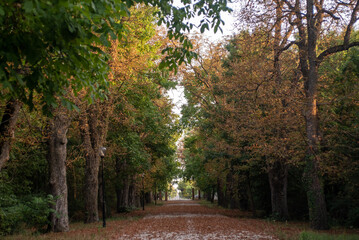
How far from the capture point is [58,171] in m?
13.9

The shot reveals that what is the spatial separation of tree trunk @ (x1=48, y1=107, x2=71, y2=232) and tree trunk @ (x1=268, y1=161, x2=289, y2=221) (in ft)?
41.0

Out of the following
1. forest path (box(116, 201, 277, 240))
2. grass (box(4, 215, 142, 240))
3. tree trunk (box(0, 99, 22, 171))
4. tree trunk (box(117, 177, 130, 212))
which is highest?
tree trunk (box(0, 99, 22, 171))

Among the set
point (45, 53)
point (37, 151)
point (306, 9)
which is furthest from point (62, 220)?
point (306, 9)

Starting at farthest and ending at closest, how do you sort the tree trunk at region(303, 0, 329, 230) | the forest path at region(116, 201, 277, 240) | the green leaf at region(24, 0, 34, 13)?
the tree trunk at region(303, 0, 329, 230)
the forest path at region(116, 201, 277, 240)
the green leaf at region(24, 0, 34, 13)

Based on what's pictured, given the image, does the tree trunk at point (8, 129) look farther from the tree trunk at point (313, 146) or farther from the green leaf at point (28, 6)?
the tree trunk at point (313, 146)

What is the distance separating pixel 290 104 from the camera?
14305mm

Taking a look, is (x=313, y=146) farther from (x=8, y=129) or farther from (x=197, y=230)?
(x=8, y=129)

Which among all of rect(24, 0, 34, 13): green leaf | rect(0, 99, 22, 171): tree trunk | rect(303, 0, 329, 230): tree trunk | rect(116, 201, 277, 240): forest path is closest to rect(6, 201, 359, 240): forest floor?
rect(116, 201, 277, 240): forest path

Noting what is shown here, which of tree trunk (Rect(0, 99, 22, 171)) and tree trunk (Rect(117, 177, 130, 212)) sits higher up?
tree trunk (Rect(0, 99, 22, 171))

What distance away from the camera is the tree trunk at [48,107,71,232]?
1355cm

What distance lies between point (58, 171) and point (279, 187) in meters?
13.7

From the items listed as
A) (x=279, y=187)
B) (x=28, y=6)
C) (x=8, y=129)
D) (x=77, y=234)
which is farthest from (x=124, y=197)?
(x=28, y=6)

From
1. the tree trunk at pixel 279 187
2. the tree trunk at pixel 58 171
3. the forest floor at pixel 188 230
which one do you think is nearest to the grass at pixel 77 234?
the forest floor at pixel 188 230

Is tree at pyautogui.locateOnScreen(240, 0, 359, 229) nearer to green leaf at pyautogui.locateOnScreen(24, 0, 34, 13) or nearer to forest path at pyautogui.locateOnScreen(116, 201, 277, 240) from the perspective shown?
forest path at pyautogui.locateOnScreen(116, 201, 277, 240)
